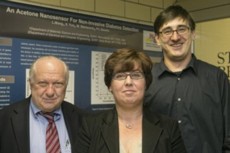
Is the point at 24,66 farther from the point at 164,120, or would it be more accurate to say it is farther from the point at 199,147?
the point at 199,147

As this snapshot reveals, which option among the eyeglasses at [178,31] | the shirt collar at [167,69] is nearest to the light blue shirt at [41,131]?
the shirt collar at [167,69]

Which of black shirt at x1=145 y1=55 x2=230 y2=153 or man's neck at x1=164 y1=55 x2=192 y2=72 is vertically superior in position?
man's neck at x1=164 y1=55 x2=192 y2=72

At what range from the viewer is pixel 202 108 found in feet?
5.19

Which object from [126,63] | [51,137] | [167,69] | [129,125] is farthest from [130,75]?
[51,137]

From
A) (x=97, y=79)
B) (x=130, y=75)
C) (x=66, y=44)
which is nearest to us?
(x=130, y=75)

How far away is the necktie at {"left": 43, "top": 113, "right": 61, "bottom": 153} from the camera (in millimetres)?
1609

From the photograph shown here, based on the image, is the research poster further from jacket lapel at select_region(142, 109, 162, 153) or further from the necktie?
jacket lapel at select_region(142, 109, 162, 153)

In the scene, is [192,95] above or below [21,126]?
above

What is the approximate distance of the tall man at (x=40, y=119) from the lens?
5.23ft

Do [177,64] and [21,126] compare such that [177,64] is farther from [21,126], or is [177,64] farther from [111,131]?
[21,126]

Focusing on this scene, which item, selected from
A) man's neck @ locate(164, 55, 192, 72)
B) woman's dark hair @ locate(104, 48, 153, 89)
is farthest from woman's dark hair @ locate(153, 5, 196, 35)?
woman's dark hair @ locate(104, 48, 153, 89)

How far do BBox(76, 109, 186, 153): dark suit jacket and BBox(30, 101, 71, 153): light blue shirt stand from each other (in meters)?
0.30

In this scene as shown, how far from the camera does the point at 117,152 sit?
1321 millimetres

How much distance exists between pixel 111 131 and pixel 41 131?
0.44 m
